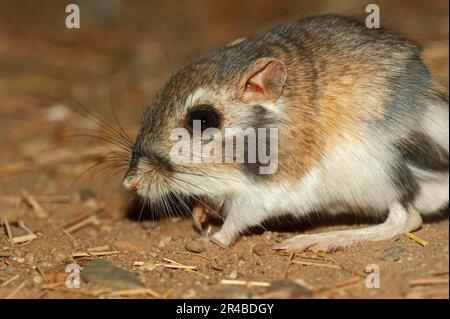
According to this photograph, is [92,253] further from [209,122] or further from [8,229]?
[209,122]

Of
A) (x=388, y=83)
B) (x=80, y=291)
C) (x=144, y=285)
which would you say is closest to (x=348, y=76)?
(x=388, y=83)

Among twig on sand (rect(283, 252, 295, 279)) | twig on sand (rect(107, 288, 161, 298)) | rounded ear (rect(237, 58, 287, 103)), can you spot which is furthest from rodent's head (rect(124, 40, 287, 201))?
twig on sand (rect(107, 288, 161, 298))

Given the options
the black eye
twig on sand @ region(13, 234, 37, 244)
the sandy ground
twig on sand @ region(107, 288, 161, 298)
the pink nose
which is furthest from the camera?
twig on sand @ region(13, 234, 37, 244)

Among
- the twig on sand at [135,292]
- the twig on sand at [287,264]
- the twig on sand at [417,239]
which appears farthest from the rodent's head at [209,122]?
the twig on sand at [417,239]

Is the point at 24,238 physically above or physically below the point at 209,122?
below

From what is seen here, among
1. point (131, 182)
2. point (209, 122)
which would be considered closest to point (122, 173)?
point (131, 182)

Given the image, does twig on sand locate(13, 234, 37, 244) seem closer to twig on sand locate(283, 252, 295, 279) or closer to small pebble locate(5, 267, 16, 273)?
small pebble locate(5, 267, 16, 273)

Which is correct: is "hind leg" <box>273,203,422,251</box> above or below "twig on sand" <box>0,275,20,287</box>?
above
